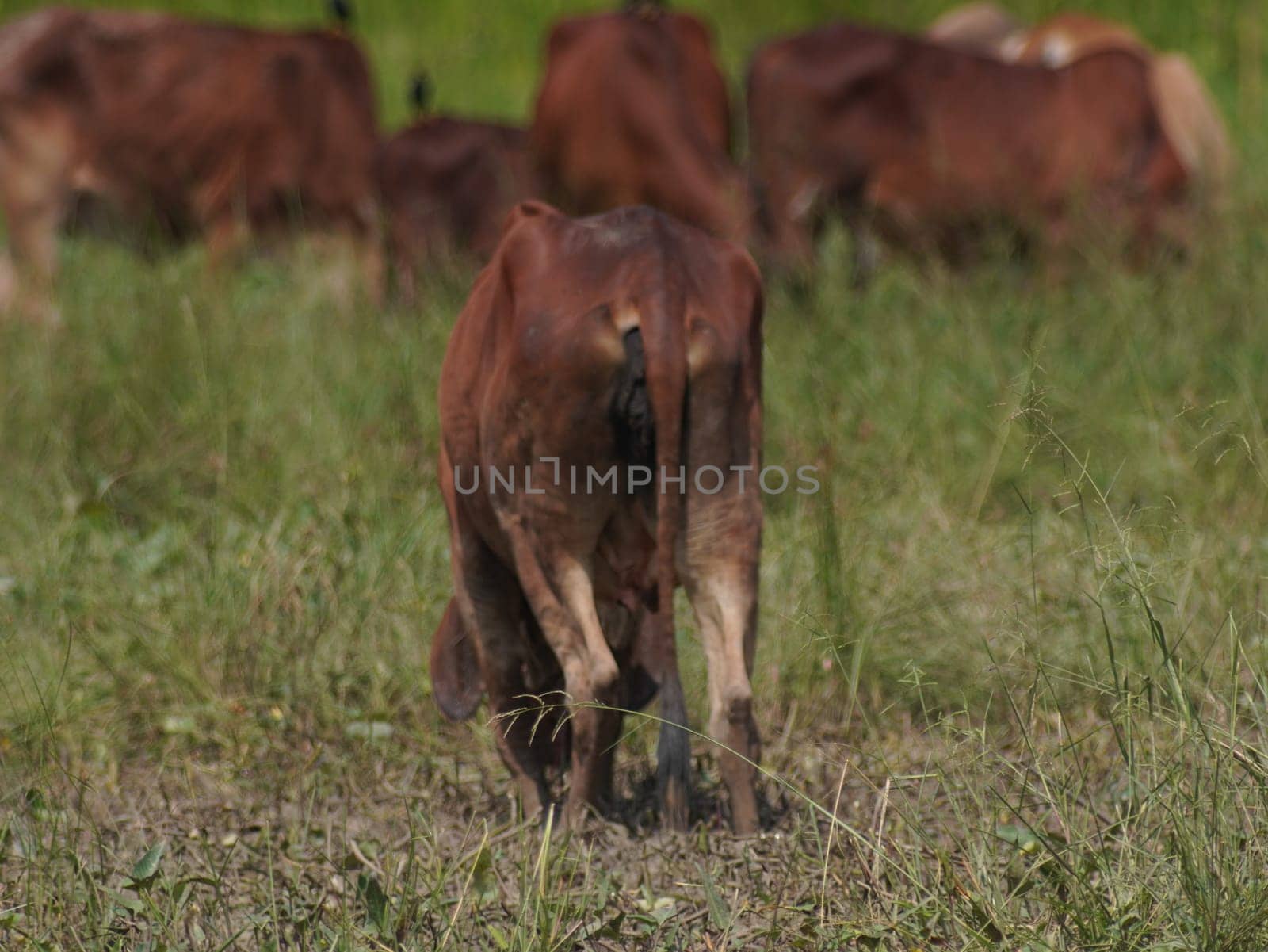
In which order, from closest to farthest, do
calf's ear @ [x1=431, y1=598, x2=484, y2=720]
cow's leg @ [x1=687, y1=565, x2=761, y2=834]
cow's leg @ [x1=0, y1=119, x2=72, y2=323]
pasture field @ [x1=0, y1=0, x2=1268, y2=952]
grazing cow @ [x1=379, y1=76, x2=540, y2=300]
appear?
pasture field @ [x1=0, y1=0, x2=1268, y2=952] < cow's leg @ [x1=687, y1=565, x2=761, y2=834] < calf's ear @ [x1=431, y1=598, x2=484, y2=720] < cow's leg @ [x1=0, y1=119, x2=72, y2=323] < grazing cow @ [x1=379, y1=76, x2=540, y2=300]

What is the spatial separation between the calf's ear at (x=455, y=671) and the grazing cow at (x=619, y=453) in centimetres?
18

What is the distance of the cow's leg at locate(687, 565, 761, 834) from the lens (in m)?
3.13

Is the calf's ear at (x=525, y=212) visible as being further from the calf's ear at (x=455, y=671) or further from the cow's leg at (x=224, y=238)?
the cow's leg at (x=224, y=238)

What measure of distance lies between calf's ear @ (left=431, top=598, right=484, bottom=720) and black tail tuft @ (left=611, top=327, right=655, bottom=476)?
721 mm

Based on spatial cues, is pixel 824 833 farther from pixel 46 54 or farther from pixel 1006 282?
pixel 46 54

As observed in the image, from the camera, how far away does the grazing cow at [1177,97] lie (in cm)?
836

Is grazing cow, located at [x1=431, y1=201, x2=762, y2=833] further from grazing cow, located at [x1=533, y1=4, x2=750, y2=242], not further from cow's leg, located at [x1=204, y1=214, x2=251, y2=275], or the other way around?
cow's leg, located at [x1=204, y1=214, x2=251, y2=275]

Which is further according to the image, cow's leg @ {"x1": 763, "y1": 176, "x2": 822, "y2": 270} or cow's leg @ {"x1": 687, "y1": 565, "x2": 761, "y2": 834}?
cow's leg @ {"x1": 763, "y1": 176, "x2": 822, "y2": 270}

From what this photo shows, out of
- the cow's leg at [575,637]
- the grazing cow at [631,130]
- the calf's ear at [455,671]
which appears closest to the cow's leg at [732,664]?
the cow's leg at [575,637]

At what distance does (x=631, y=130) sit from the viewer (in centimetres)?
786

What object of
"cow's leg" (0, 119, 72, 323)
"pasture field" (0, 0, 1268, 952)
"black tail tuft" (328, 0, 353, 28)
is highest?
"black tail tuft" (328, 0, 353, 28)

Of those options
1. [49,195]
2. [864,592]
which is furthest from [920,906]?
[49,195]

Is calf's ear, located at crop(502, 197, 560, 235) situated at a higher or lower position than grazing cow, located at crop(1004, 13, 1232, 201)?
higher

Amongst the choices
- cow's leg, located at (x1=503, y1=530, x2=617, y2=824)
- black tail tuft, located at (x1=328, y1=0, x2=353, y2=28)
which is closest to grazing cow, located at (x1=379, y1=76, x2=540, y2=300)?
black tail tuft, located at (x1=328, y1=0, x2=353, y2=28)
